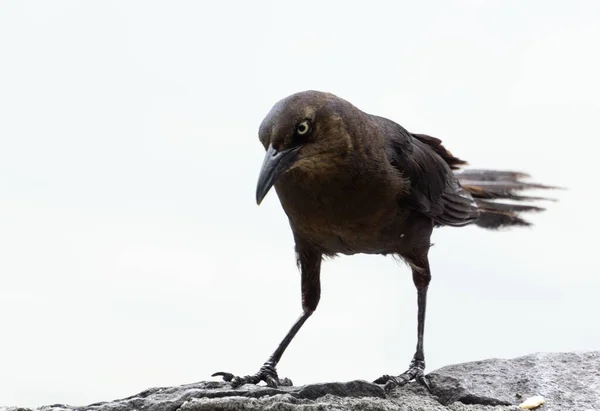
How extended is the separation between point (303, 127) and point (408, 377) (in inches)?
66.1

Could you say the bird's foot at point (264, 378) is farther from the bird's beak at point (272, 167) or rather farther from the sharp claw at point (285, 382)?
the bird's beak at point (272, 167)

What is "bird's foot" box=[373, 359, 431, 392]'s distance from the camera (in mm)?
5375

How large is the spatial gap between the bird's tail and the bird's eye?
259 cm

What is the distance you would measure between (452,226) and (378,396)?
187 cm

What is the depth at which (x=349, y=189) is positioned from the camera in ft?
17.5

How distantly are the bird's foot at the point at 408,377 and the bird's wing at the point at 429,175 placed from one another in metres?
0.92

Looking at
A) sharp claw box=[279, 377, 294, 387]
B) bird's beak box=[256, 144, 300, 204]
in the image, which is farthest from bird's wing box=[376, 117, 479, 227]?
sharp claw box=[279, 377, 294, 387]

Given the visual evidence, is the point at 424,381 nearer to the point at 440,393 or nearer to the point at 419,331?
the point at 440,393

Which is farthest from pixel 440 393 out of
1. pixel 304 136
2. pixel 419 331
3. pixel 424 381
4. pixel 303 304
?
pixel 304 136

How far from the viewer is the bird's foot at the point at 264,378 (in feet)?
17.5

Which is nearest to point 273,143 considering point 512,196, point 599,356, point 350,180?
point 350,180

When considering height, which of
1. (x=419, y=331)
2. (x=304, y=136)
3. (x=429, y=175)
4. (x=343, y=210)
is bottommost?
(x=419, y=331)

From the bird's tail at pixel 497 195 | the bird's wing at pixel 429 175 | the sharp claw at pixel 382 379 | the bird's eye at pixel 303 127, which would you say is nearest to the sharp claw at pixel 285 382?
the sharp claw at pixel 382 379

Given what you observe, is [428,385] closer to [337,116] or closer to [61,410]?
[337,116]
